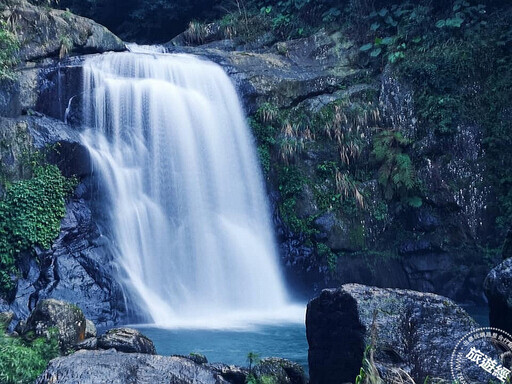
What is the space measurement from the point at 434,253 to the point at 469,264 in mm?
826

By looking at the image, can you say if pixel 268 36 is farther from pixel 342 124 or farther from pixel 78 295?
pixel 78 295

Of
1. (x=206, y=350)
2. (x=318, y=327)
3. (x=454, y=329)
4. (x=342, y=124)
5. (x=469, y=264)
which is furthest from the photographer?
(x=342, y=124)

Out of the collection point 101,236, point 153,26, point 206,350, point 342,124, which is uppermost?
point 153,26

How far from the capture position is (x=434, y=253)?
13859 millimetres

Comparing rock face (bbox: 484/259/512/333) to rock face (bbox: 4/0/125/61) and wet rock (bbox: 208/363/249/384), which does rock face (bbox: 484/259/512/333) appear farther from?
rock face (bbox: 4/0/125/61)

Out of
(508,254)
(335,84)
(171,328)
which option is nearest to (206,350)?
(171,328)

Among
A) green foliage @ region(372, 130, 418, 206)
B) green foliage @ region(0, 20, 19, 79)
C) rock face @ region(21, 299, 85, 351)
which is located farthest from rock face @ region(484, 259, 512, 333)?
green foliage @ region(0, 20, 19, 79)

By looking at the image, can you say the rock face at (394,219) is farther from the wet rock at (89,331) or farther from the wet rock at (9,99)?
the wet rock at (89,331)

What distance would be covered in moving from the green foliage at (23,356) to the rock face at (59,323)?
156mm

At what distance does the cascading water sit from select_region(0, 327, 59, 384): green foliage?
Answer: 13.6 feet

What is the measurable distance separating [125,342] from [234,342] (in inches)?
114

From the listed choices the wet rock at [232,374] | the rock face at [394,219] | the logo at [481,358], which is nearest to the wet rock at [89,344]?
the wet rock at [232,374]

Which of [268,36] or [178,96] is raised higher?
[268,36]

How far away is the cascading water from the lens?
11.9m
